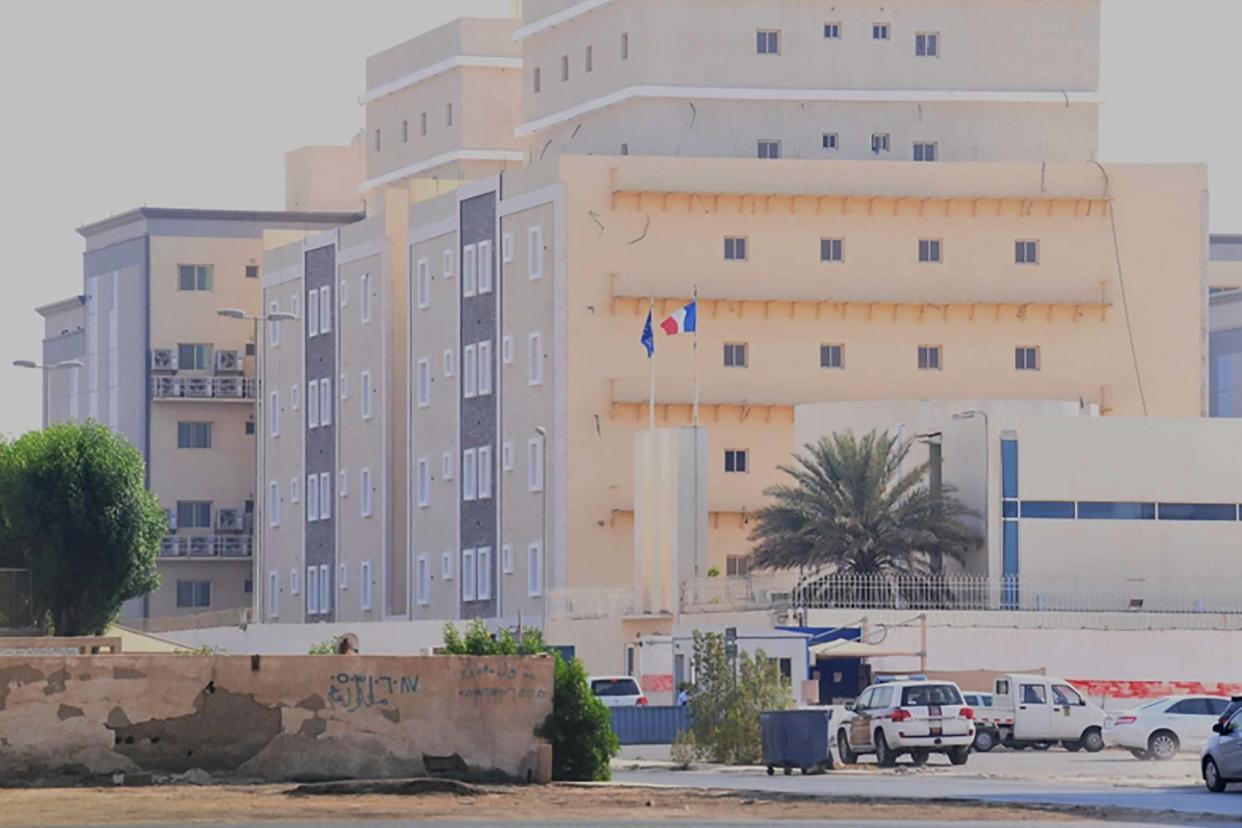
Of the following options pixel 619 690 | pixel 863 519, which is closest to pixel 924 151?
pixel 863 519

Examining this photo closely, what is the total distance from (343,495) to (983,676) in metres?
40.9

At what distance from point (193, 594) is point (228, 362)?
988cm

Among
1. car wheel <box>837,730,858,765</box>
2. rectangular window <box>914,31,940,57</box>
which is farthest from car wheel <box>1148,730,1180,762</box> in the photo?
rectangular window <box>914,31,940,57</box>

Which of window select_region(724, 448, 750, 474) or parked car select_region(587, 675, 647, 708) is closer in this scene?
parked car select_region(587, 675, 647, 708)

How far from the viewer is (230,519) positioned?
12594cm

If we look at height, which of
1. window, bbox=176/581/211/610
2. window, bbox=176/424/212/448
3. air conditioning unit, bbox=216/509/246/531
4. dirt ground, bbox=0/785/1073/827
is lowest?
dirt ground, bbox=0/785/1073/827

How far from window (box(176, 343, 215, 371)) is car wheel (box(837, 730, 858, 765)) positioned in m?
72.9

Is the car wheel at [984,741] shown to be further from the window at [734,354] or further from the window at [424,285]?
the window at [424,285]

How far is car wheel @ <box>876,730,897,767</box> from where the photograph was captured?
176 feet

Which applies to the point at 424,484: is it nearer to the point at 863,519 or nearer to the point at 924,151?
the point at 924,151

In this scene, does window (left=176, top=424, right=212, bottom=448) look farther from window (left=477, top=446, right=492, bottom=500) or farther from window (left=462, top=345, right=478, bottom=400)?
window (left=477, top=446, right=492, bottom=500)

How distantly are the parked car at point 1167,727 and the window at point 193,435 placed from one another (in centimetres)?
7186

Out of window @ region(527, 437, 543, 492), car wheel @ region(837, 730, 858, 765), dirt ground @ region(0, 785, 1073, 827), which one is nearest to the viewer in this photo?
dirt ground @ region(0, 785, 1073, 827)

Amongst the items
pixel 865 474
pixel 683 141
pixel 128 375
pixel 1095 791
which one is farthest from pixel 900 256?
pixel 1095 791
